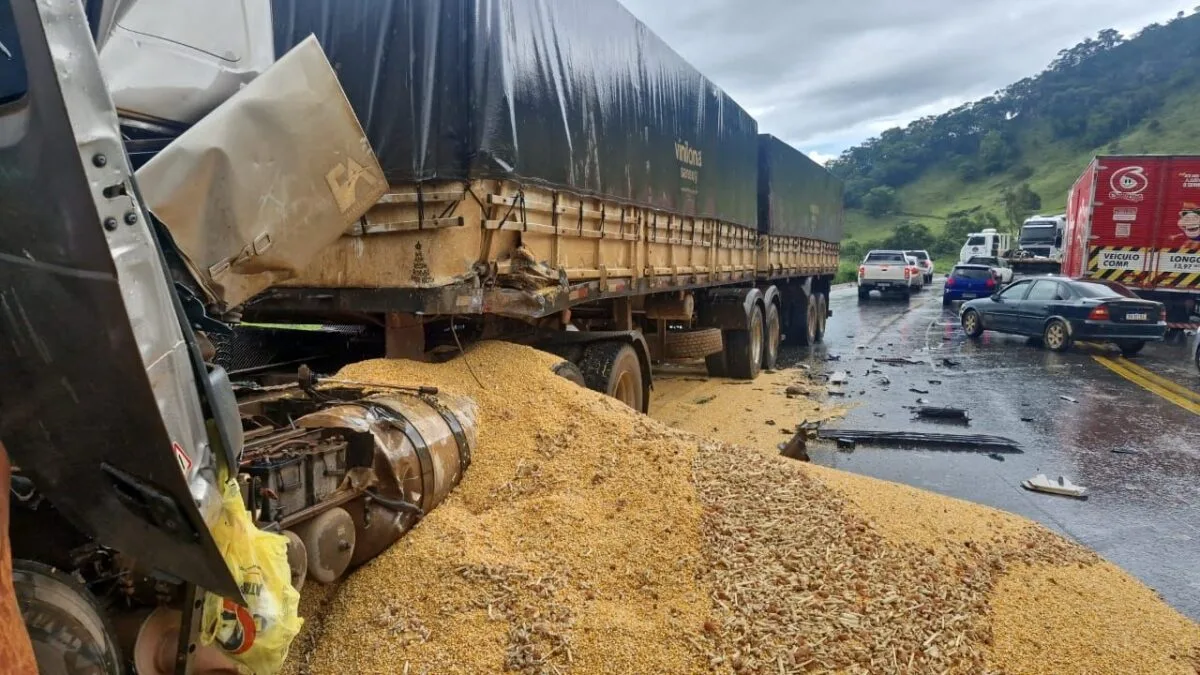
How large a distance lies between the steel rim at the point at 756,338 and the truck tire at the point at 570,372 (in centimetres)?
573

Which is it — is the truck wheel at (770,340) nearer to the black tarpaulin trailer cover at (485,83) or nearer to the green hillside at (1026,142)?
the black tarpaulin trailer cover at (485,83)

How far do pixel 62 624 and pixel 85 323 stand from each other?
74 cm

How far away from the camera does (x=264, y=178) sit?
2436 mm

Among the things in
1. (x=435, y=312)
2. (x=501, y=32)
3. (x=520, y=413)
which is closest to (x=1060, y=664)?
(x=520, y=413)

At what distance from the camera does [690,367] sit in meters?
12.2

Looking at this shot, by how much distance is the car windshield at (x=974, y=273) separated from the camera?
26.2 m

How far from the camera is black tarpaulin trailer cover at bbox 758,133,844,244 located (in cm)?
1230

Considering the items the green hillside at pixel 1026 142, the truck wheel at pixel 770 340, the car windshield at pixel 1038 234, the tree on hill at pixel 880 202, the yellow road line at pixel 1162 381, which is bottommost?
the yellow road line at pixel 1162 381

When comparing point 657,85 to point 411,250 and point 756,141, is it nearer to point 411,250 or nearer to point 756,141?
point 411,250

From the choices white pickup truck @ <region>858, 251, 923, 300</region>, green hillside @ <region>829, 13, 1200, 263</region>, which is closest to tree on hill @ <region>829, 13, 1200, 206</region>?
green hillside @ <region>829, 13, 1200, 263</region>

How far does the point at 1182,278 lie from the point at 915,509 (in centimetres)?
1761

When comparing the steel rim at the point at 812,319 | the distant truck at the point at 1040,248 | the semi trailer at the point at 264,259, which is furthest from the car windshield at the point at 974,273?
the semi trailer at the point at 264,259

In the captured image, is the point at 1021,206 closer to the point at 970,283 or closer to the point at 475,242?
the point at 970,283

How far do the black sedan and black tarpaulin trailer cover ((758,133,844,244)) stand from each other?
4005 millimetres
